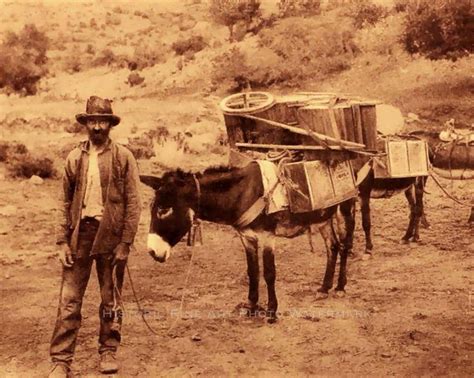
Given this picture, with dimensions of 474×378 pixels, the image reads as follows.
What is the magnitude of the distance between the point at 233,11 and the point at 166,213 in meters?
3.14

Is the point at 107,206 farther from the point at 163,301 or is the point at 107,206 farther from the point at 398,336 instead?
the point at 398,336

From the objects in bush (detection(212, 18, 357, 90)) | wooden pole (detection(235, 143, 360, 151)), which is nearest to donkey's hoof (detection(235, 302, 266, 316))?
wooden pole (detection(235, 143, 360, 151))

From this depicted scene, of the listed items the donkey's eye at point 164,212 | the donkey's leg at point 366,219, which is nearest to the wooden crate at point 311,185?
the donkey's eye at point 164,212

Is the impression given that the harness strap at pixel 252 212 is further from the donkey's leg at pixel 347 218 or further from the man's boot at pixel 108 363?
the man's boot at pixel 108 363

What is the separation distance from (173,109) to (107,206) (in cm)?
356

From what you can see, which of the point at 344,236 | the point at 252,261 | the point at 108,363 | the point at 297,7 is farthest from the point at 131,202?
the point at 297,7

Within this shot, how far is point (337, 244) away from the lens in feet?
17.2

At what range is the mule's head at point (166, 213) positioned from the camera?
13.2 feet

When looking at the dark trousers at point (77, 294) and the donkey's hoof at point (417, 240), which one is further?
the donkey's hoof at point (417, 240)

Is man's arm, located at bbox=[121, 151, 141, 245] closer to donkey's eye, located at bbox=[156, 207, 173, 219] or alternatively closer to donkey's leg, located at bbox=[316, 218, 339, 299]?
donkey's eye, located at bbox=[156, 207, 173, 219]

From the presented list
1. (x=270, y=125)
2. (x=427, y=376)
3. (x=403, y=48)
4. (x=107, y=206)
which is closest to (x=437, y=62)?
(x=403, y=48)

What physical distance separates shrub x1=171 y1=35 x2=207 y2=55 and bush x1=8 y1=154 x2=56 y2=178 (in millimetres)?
1991

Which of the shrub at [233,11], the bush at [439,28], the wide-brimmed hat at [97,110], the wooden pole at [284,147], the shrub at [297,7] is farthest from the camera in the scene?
the bush at [439,28]

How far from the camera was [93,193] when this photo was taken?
3.66 metres
